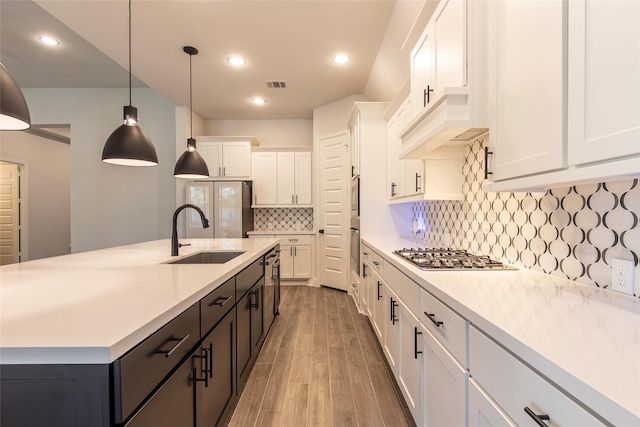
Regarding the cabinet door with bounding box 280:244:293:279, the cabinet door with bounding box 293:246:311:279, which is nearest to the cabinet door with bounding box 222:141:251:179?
the cabinet door with bounding box 280:244:293:279

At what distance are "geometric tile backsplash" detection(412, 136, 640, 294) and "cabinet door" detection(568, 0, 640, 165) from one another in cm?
35

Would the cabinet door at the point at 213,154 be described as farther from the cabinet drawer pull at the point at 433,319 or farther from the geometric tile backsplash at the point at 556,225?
the cabinet drawer pull at the point at 433,319

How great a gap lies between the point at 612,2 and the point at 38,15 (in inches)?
169

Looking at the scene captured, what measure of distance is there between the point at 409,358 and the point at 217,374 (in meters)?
1.03

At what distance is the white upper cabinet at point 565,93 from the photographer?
713mm

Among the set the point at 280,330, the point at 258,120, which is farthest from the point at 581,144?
the point at 258,120

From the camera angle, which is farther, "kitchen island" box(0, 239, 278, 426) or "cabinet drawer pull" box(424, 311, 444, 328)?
"cabinet drawer pull" box(424, 311, 444, 328)

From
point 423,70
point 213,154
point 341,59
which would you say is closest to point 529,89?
point 423,70

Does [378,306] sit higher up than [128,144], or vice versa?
[128,144]

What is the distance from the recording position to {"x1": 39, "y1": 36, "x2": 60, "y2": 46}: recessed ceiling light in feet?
10.3

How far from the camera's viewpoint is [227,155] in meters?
4.76

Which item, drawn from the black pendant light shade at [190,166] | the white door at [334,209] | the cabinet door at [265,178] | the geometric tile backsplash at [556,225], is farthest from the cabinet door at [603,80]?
the cabinet door at [265,178]

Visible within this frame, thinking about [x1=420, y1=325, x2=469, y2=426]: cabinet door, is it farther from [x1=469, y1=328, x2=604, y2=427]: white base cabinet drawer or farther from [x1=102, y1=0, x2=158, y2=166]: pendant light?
[x1=102, y1=0, x2=158, y2=166]: pendant light

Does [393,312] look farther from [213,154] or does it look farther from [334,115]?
[213,154]
